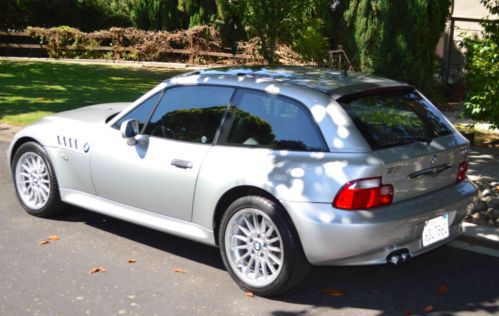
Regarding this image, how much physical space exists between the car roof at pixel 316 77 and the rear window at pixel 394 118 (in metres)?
0.09

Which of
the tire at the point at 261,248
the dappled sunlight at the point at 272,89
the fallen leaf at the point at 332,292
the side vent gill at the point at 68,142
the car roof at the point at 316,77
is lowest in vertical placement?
the fallen leaf at the point at 332,292

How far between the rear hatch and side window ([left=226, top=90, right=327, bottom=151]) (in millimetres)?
313

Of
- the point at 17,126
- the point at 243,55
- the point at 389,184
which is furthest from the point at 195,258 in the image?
the point at 243,55

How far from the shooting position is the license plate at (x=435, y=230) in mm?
4660

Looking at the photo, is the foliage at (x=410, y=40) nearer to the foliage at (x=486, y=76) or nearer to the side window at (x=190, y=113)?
the foliage at (x=486, y=76)

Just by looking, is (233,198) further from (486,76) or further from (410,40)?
(410,40)

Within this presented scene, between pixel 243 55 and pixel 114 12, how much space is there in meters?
8.35

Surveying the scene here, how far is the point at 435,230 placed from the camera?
187 inches

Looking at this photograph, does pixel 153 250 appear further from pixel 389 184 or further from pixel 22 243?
pixel 389 184

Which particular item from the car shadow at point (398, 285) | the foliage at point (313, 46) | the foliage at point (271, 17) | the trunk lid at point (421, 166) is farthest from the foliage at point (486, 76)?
the foliage at point (313, 46)

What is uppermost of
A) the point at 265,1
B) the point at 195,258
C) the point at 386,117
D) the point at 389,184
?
the point at 265,1

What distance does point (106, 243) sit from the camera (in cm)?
578

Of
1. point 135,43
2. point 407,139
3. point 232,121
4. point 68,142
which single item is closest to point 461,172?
point 407,139

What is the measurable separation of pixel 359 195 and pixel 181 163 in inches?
57.8
